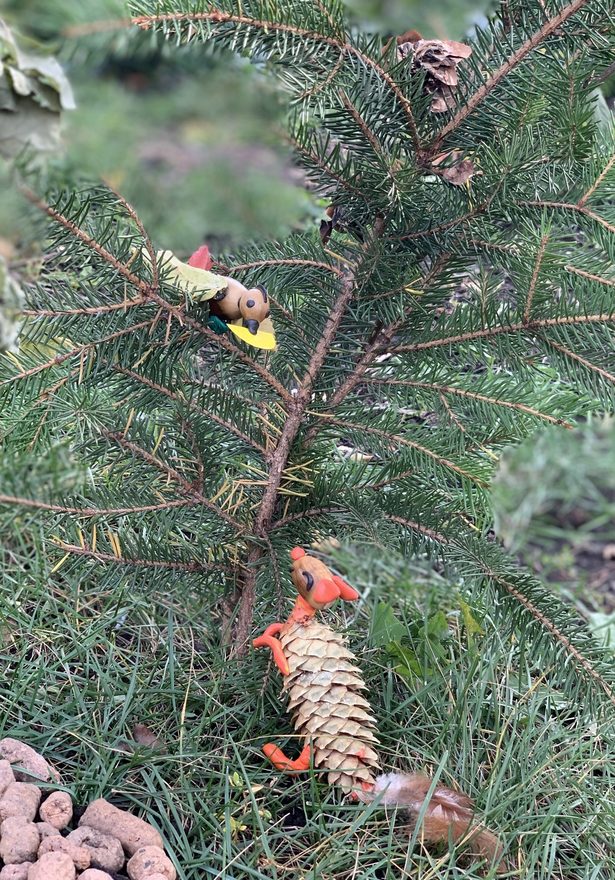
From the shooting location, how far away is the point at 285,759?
3.25 ft

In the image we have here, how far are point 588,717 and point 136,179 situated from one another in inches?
33.5

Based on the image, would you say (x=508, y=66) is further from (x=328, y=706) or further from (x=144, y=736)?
(x=144, y=736)

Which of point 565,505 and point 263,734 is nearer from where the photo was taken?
point 263,734

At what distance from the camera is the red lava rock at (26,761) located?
0.94 meters

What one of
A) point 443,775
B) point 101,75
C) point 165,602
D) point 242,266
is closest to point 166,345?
point 242,266

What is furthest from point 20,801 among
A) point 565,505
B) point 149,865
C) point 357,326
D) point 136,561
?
point 565,505

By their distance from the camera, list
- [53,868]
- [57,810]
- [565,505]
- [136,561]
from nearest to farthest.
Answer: [53,868] < [57,810] < [136,561] < [565,505]

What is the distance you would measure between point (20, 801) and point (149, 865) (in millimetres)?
149

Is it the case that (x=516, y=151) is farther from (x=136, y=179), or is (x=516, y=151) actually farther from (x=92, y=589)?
(x=92, y=589)

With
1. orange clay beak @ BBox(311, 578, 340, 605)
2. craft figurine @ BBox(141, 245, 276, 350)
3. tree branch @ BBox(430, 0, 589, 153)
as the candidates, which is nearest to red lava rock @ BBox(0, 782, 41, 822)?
orange clay beak @ BBox(311, 578, 340, 605)

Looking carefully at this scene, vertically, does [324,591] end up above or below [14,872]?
above

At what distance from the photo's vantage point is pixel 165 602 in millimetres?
→ 1279

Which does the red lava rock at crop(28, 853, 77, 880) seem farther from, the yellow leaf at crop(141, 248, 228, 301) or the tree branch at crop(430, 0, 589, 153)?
the tree branch at crop(430, 0, 589, 153)

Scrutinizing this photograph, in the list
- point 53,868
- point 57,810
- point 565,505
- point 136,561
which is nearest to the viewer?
point 53,868
